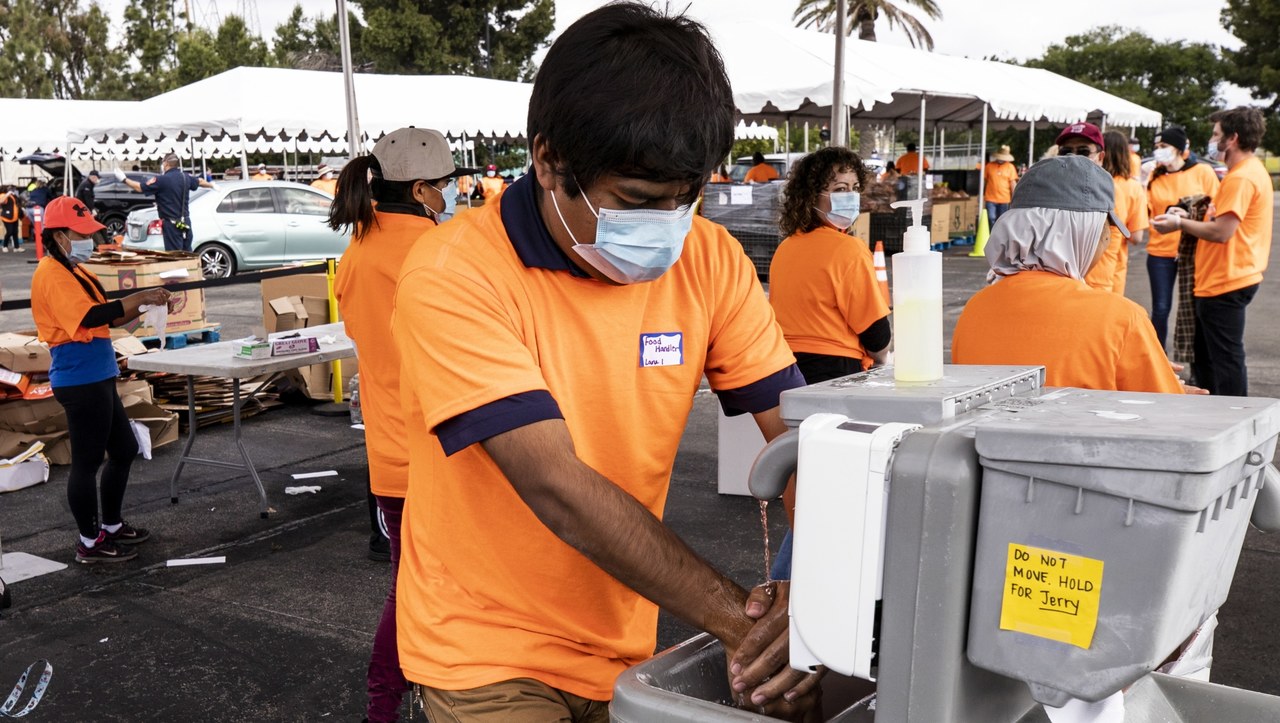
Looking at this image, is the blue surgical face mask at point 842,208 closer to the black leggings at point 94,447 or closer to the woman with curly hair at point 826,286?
the woman with curly hair at point 826,286

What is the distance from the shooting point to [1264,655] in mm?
3701

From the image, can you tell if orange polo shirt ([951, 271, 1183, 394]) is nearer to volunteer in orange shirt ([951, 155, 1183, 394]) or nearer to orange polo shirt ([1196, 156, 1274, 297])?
volunteer in orange shirt ([951, 155, 1183, 394])

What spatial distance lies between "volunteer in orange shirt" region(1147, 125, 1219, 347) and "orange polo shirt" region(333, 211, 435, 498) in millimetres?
6092

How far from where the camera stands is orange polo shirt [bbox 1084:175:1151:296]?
6035mm

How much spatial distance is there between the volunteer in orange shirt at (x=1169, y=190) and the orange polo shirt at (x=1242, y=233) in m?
1.67

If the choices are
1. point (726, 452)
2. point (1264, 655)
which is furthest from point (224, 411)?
→ point (1264, 655)

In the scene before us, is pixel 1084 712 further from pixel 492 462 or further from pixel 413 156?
pixel 413 156

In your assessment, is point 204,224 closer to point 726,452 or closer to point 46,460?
point 46,460

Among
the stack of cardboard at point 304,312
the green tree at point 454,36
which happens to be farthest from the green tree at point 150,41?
the stack of cardboard at point 304,312

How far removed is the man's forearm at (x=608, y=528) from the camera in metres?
1.36

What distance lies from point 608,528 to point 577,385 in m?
0.23

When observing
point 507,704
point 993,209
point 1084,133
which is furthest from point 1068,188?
point 993,209

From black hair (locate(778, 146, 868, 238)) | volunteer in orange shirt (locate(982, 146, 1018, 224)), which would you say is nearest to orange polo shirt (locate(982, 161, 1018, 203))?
volunteer in orange shirt (locate(982, 146, 1018, 224))

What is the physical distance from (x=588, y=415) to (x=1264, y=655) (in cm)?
324
